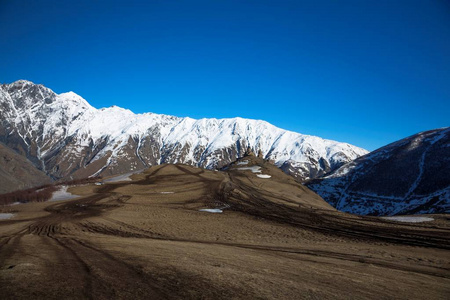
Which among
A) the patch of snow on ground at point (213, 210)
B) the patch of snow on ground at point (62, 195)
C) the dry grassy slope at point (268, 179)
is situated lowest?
the patch of snow on ground at point (62, 195)

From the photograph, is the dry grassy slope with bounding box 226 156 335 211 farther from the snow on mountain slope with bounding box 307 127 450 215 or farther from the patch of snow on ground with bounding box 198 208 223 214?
the snow on mountain slope with bounding box 307 127 450 215

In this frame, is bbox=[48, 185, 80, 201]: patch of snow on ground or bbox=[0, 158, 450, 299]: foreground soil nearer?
bbox=[0, 158, 450, 299]: foreground soil

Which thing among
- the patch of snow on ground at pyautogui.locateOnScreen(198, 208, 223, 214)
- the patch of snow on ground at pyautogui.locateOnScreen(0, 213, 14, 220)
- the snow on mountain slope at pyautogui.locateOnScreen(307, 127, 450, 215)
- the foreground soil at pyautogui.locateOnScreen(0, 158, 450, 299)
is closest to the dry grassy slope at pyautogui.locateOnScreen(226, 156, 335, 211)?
the patch of snow on ground at pyautogui.locateOnScreen(198, 208, 223, 214)

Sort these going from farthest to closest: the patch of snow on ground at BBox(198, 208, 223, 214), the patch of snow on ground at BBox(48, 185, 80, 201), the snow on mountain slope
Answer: the snow on mountain slope < the patch of snow on ground at BBox(48, 185, 80, 201) < the patch of snow on ground at BBox(198, 208, 223, 214)

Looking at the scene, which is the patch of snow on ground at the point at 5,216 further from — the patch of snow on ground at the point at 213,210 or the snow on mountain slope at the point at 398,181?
the snow on mountain slope at the point at 398,181

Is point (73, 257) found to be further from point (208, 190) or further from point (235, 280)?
point (208, 190)

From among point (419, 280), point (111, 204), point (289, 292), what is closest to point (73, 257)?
point (289, 292)

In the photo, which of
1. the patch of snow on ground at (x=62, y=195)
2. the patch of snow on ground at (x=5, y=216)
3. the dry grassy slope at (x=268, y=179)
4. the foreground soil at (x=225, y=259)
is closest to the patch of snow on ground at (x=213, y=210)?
the foreground soil at (x=225, y=259)
